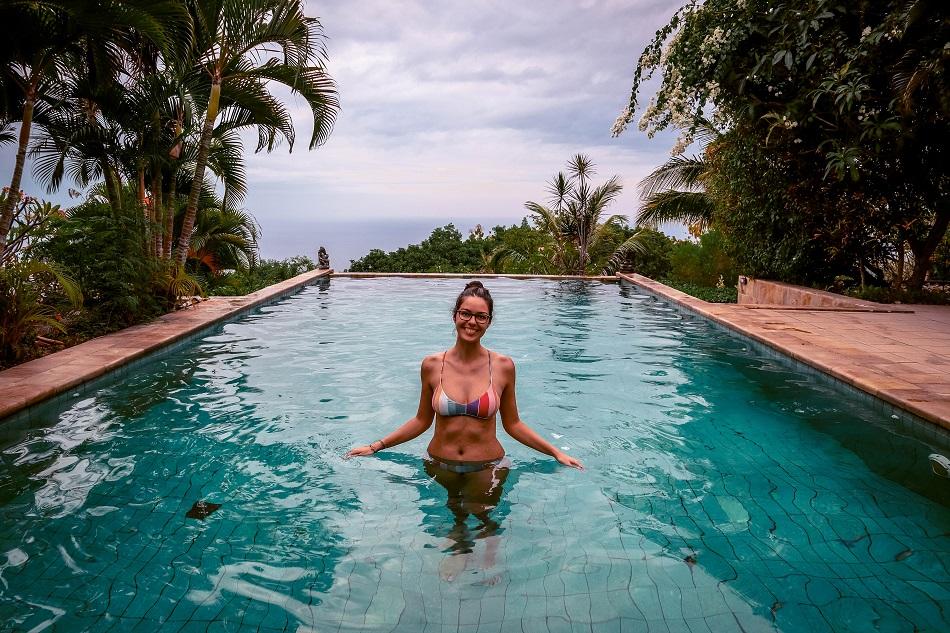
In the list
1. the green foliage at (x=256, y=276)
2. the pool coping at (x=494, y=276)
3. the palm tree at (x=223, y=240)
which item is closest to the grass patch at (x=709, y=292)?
the pool coping at (x=494, y=276)

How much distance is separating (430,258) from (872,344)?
16596 mm

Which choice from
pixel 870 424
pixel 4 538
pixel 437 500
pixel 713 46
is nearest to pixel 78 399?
pixel 4 538

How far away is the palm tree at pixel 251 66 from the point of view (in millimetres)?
9906

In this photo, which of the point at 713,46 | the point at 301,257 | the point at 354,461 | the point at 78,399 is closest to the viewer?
the point at 354,461

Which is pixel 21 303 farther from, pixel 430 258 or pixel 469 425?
pixel 430 258

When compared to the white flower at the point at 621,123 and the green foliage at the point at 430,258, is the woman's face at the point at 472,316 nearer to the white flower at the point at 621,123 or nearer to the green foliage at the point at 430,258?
the white flower at the point at 621,123

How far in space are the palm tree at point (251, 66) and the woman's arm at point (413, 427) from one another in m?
8.15

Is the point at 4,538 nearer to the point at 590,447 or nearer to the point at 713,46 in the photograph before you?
the point at 590,447

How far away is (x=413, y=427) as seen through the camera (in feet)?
11.3

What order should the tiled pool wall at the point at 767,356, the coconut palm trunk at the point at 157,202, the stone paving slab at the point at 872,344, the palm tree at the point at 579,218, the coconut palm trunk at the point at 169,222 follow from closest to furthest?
the tiled pool wall at the point at 767,356 < the stone paving slab at the point at 872,344 < the coconut palm trunk at the point at 157,202 < the coconut palm trunk at the point at 169,222 < the palm tree at the point at 579,218

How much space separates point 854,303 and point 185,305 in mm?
9645

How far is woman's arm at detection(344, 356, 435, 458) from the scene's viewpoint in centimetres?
338

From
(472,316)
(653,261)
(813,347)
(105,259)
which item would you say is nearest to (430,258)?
(653,261)

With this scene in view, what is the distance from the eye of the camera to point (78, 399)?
5.36m
